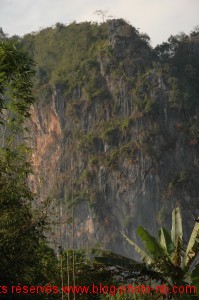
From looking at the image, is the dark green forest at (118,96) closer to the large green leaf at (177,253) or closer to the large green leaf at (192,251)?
the large green leaf at (192,251)

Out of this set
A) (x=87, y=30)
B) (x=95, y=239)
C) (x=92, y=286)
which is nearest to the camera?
(x=92, y=286)

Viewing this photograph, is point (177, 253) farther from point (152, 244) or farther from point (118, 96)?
point (118, 96)

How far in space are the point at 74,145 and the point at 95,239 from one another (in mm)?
6954

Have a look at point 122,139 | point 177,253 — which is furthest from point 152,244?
point 122,139

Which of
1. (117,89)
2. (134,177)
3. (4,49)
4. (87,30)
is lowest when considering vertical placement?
(4,49)

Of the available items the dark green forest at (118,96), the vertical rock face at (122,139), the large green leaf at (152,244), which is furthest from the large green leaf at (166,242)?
the vertical rock face at (122,139)

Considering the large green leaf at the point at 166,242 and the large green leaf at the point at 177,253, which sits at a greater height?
the large green leaf at the point at 166,242

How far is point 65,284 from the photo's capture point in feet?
33.8

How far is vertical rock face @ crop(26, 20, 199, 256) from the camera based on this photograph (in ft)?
138

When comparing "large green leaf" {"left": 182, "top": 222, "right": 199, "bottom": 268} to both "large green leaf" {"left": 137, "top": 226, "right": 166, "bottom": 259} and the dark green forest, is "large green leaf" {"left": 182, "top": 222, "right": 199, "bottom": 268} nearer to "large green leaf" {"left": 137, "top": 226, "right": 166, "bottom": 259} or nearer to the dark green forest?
"large green leaf" {"left": 137, "top": 226, "right": 166, "bottom": 259}

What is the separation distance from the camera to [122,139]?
43.9m

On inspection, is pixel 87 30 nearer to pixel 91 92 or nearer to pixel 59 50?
pixel 59 50

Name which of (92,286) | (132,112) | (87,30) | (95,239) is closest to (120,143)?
(132,112)

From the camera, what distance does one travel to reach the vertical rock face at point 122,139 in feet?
138
